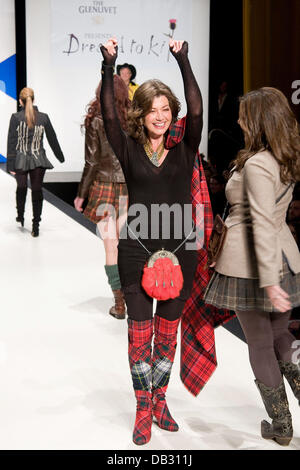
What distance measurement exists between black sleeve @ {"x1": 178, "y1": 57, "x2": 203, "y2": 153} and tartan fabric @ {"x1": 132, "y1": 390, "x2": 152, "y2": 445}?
0.91 metres

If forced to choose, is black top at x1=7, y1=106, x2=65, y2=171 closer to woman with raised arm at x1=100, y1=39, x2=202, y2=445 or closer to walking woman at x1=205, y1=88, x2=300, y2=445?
woman with raised arm at x1=100, y1=39, x2=202, y2=445

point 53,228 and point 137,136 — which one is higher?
point 137,136

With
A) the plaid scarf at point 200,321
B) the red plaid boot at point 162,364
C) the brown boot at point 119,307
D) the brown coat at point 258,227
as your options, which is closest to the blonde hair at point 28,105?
the brown boot at point 119,307

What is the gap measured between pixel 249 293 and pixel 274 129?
0.53m

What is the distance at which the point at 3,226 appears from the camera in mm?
7184

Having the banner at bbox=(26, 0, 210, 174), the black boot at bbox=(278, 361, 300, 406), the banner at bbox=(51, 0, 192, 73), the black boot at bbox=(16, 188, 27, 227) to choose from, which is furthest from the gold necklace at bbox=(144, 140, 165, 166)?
the banner at bbox=(51, 0, 192, 73)

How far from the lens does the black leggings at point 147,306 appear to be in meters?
2.60

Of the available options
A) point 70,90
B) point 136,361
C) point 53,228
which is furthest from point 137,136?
point 70,90

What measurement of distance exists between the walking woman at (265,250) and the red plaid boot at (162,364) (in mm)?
206

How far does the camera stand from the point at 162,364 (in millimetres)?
2689

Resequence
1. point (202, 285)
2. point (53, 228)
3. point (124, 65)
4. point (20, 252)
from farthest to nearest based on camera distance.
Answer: point (124, 65) → point (53, 228) → point (20, 252) → point (202, 285)

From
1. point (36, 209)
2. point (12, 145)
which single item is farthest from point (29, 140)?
point (36, 209)

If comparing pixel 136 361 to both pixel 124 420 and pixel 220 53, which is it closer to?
pixel 124 420

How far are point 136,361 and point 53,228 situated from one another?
452 centimetres
